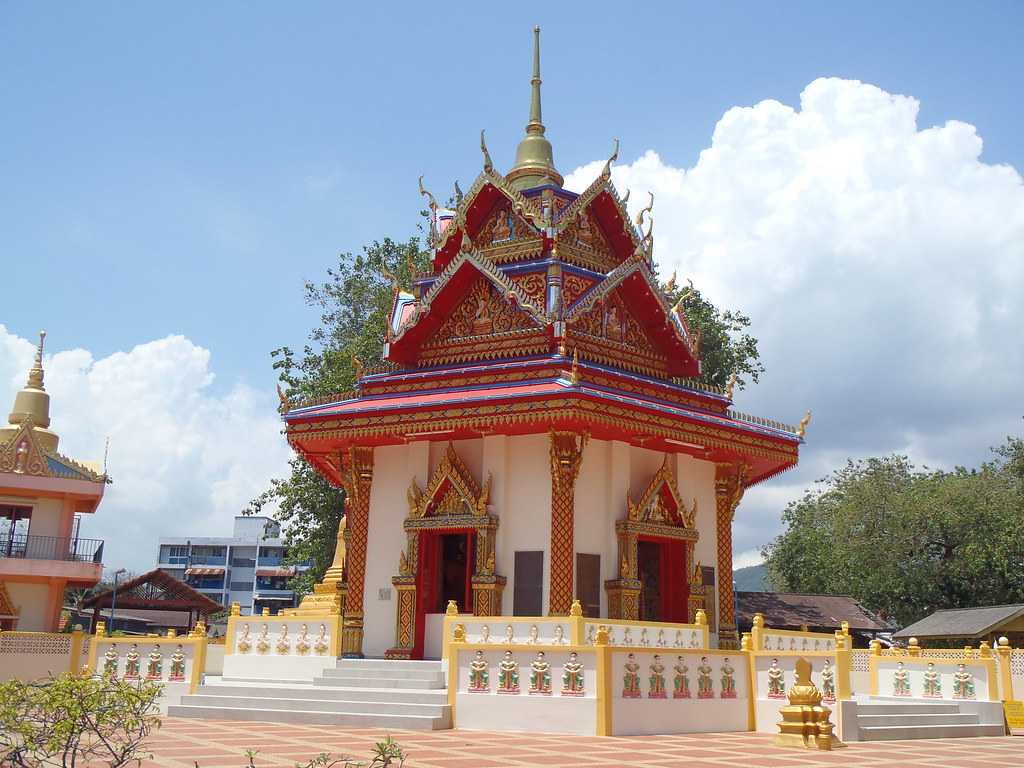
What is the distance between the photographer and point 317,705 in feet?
47.8

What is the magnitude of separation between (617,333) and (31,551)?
59.8ft

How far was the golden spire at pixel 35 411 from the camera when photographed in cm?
3089

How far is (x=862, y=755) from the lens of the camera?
11.7m

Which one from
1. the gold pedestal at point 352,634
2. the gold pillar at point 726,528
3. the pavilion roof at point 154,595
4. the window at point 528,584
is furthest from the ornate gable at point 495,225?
the pavilion roof at point 154,595

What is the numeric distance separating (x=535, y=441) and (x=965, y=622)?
66.8ft

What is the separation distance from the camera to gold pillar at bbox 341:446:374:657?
729 inches

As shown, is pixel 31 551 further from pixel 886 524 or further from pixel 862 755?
pixel 886 524

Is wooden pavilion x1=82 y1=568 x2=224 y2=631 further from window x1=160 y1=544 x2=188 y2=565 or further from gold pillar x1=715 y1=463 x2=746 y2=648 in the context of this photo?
window x1=160 y1=544 x2=188 y2=565

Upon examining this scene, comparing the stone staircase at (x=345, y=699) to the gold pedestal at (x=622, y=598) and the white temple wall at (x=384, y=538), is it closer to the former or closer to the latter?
the white temple wall at (x=384, y=538)

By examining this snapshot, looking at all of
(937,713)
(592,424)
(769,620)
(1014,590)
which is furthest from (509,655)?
(1014,590)

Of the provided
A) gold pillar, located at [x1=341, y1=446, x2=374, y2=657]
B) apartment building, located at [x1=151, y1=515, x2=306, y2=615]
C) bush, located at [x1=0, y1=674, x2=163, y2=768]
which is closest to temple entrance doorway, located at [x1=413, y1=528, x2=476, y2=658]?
gold pillar, located at [x1=341, y1=446, x2=374, y2=657]

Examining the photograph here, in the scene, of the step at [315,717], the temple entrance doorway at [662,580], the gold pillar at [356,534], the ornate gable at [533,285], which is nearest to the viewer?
the step at [315,717]

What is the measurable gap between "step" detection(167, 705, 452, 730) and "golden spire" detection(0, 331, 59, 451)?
17784mm

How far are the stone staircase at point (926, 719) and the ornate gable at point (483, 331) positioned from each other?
799 centimetres
